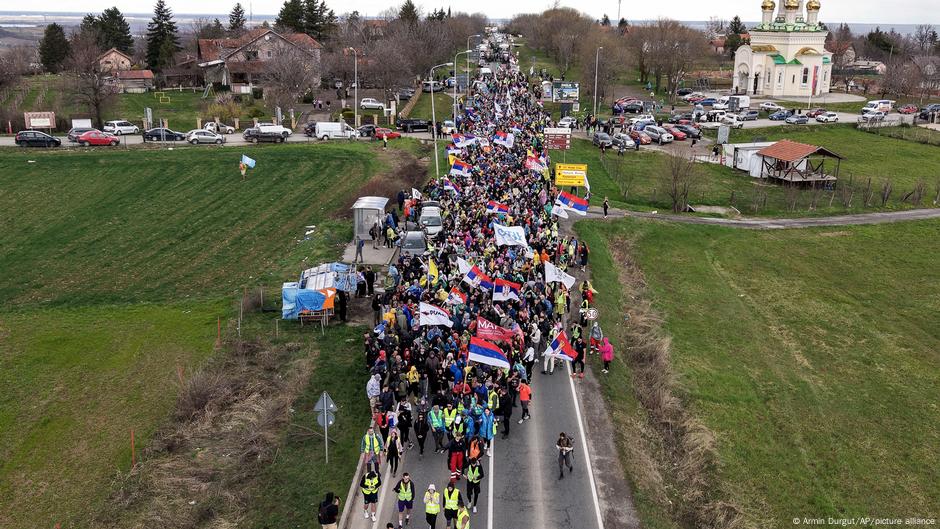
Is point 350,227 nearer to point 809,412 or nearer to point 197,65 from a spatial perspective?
point 809,412

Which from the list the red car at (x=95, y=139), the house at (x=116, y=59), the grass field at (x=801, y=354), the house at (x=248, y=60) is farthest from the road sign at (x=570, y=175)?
the house at (x=116, y=59)

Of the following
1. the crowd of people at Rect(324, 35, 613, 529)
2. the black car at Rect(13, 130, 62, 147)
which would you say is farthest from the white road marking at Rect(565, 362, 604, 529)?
the black car at Rect(13, 130, 62, 147)

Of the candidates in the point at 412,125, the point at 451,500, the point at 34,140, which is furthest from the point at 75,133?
the point at 451,500

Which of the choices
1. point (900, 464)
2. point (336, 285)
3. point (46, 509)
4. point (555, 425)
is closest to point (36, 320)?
point (336, 285)

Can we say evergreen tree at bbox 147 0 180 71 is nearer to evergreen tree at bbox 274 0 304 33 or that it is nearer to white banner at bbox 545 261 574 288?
evergreen tree at bbox 274 0 304 33

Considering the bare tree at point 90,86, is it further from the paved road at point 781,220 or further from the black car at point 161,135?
the paved road at point 781,220

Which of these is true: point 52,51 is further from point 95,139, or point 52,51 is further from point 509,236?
point 509,236

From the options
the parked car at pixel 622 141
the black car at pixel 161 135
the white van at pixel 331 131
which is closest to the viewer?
the black car at pixel 161 135
